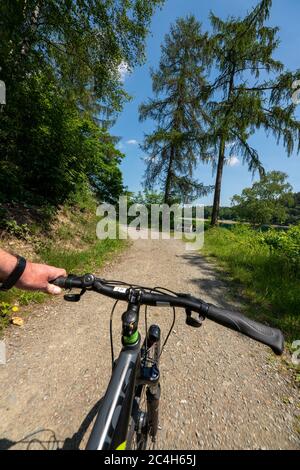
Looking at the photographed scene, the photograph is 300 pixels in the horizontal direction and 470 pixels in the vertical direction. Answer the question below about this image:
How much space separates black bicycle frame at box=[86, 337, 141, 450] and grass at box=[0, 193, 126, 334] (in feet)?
10.4

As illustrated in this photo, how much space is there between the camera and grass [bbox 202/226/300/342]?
415 cm

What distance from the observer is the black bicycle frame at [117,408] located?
0.92 meters

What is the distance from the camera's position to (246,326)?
1.17m

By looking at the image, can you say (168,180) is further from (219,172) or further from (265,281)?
(265,281)

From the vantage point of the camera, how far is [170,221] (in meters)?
20.4

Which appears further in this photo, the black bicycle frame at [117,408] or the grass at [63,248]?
the grass at [63,248]

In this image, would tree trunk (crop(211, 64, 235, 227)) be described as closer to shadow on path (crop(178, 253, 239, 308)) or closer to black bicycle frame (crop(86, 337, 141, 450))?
shadow on path (crop(178, 253, 239, 308))

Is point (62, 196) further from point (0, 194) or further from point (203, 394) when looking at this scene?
point (203, 394)

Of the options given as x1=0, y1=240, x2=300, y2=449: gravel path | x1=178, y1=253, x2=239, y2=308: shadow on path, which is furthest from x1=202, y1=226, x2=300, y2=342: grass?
x1=0, y1=240, x2=300, y2=449: gravel path

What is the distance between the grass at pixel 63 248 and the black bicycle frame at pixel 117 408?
10.4ft

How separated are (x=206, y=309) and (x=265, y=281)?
16.8 ft

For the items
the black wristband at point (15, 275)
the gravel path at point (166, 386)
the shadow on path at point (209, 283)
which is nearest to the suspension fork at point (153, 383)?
the gravel path at point (166, 386)

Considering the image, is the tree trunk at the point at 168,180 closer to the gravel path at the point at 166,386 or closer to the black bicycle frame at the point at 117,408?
the gravel path at the point at 166,386
